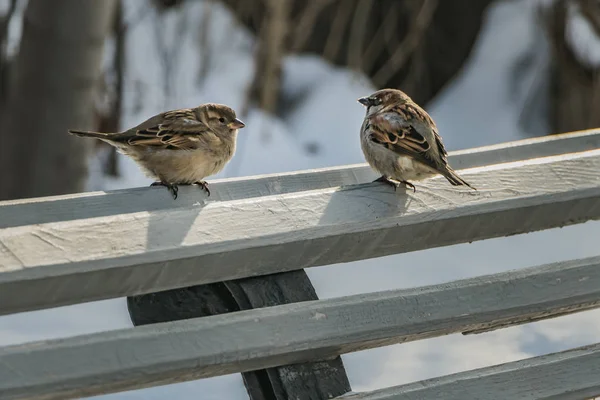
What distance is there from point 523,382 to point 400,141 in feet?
4.48

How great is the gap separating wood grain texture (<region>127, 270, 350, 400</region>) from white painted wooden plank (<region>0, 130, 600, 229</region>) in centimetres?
31

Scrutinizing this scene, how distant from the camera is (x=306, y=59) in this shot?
9070 mm

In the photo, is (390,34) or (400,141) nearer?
(400,141)

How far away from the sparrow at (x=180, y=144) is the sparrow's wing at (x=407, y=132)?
0.52 meters

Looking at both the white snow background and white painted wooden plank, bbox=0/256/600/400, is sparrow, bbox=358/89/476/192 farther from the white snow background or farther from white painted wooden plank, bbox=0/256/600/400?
the white snow background

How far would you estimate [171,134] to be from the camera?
141 inches

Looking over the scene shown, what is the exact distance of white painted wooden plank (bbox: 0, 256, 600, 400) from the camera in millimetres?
1656

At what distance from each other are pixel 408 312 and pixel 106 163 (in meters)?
6.02

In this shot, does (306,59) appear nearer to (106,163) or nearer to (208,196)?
(106,163)

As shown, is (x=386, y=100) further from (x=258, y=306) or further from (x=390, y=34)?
(x=390, y=34)

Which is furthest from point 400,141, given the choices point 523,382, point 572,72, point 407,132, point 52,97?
point 572,72

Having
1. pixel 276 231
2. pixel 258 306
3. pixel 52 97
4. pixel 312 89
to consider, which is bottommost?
pixel 312 89

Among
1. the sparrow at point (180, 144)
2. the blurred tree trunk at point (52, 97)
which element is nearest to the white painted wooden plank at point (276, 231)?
the sparrow at point (180, 144)

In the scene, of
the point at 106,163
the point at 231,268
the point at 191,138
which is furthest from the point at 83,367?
the point at 106,163
